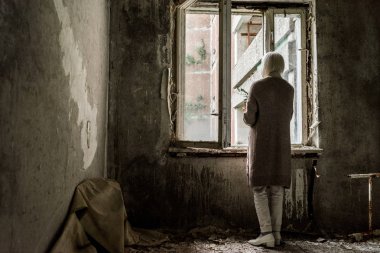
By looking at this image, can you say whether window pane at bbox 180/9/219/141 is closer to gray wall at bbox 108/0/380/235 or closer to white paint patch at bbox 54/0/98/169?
gray wall at bbox 108/0/380/235

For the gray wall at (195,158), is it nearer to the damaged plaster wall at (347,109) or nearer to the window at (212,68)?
the damaged plaster wall at (347,109)

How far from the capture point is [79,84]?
7.76ft

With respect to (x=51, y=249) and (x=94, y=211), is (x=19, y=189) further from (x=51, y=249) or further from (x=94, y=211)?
(x=94, y=211)

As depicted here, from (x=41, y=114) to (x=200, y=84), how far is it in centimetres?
216

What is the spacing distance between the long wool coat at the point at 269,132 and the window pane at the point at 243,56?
383 centimetres

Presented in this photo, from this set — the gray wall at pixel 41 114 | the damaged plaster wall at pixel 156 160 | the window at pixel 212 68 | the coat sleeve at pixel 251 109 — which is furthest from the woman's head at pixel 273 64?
the gray wall at pixel 41 114

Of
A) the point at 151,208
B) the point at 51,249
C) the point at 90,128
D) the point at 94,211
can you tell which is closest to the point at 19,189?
the point at 51,249

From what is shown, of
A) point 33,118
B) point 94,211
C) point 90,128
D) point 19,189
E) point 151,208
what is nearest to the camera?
point 19,189

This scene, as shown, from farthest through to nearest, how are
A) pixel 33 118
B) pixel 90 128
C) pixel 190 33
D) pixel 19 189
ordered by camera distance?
1. pixel 190 33
2. pixel 90 128
3. pixel 33 118
4. pixel 19 189

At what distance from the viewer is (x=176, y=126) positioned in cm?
350

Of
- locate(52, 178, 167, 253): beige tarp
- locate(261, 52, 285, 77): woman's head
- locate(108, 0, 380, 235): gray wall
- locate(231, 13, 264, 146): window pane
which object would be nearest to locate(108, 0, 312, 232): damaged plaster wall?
locate(108, 0, 380, 235): gray wall

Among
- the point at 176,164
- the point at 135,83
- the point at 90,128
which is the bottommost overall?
the point at 176,164

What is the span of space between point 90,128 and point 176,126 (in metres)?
1.03

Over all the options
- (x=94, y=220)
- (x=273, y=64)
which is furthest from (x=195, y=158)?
(x=94, y=220)
